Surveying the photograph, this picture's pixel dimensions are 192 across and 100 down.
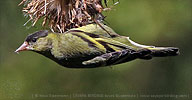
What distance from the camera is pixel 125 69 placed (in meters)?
7.39

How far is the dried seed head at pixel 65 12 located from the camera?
4.35m

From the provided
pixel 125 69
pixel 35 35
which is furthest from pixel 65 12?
pixel 125 69

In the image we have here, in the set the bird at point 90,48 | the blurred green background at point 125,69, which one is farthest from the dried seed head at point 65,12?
the blurred green background at point 125,69

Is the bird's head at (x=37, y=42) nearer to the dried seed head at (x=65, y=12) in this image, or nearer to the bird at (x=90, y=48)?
the bird at (x=90, y=48)

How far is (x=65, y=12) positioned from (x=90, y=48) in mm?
479

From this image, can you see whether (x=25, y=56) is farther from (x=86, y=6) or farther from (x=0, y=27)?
(x=86, y=6)

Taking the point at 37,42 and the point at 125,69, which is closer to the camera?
the point at 37,42

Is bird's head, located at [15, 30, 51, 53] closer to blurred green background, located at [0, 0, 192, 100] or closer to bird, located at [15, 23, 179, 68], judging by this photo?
bird, located at [15, 23, 179, 68]

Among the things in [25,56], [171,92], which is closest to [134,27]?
[171,92]

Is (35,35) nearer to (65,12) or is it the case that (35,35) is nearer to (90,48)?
(65,12)

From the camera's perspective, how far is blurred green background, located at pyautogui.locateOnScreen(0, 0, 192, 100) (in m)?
7.16

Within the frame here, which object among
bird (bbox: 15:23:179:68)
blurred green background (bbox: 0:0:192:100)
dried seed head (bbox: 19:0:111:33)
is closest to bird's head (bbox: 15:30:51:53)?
bird (bbox: 15:23:179:68)

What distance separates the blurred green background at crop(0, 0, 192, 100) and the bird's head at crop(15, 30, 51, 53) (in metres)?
2.80

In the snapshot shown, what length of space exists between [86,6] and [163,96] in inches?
147
